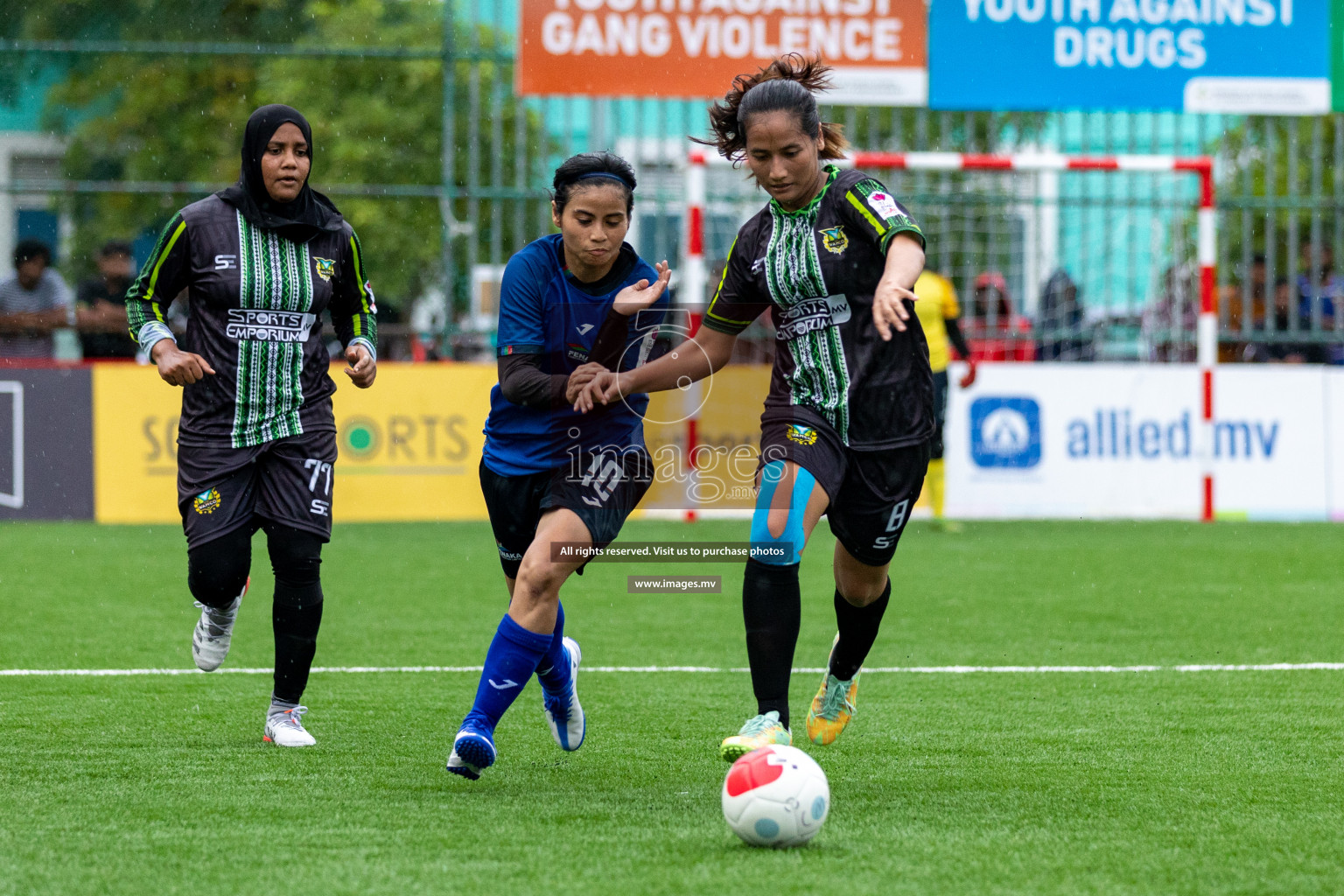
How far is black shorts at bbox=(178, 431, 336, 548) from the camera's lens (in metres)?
4.96

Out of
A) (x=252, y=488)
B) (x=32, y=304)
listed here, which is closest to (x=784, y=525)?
(x=252, y=488)

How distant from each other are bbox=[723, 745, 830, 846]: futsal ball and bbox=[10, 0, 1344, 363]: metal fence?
9704mm

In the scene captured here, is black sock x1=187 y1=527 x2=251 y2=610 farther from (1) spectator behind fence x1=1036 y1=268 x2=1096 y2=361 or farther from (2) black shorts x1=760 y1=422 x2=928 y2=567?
(1) spectator behind fence x1=1036 y1=268 x2=1096 y2=361

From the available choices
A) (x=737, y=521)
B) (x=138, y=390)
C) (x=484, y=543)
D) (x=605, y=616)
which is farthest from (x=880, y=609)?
(x=138, y=390)

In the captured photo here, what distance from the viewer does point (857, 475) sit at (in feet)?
15.0

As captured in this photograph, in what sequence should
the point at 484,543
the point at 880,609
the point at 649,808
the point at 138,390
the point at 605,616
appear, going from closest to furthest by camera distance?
the point at 649,808, the point at 880,609, the point at 605,616, the point at 484,543, the point at 138,390

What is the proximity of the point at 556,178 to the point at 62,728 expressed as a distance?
2.30 meters

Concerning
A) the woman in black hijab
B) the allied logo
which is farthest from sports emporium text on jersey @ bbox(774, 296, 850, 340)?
the allied logo

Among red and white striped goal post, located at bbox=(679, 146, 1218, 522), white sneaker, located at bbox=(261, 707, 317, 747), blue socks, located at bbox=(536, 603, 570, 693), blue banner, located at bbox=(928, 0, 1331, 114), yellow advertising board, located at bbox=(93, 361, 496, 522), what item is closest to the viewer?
blue socks, located at bbox=(536, 603, 570, 693)

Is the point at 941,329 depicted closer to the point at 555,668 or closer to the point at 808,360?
the point at 808,360

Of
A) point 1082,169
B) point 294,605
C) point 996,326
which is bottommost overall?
point 294,605

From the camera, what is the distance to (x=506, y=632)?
14.4ft

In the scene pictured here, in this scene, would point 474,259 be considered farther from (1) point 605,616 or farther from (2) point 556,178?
(2) point 556,178

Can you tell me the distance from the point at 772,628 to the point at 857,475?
1.67 ft
